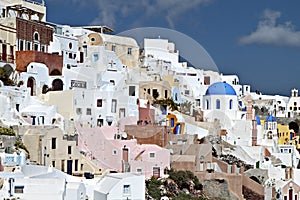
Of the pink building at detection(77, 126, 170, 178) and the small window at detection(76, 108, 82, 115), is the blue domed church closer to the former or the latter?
the small window at detection(76, 108, 82, 115)

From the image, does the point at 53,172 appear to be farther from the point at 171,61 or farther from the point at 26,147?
the point at 171,61

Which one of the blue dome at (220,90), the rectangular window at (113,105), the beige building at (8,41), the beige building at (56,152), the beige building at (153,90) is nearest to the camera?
the beige building at (56,152)

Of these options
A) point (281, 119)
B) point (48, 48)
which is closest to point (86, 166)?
point (48, 48)

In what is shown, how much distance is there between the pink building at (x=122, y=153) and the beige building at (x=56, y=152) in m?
0.84

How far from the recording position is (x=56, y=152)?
16.5 metres

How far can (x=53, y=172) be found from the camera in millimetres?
14328

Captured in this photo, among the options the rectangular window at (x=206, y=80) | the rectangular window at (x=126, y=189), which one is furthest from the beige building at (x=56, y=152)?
the rectangular window at (x=206, y=80)

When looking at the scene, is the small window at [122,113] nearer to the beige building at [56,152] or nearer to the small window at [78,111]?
the small window at [78,111]

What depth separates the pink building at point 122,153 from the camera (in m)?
17.9

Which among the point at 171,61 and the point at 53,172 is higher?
the point at 171,61

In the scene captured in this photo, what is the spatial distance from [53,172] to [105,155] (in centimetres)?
408

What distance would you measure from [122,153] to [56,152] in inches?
92.6

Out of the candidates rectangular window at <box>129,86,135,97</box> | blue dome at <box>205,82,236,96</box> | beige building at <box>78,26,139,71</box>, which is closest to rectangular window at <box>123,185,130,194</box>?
rectangular window at <box>129,86,135,97</box>

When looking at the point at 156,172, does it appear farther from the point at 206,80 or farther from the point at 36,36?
the point at 206,80
